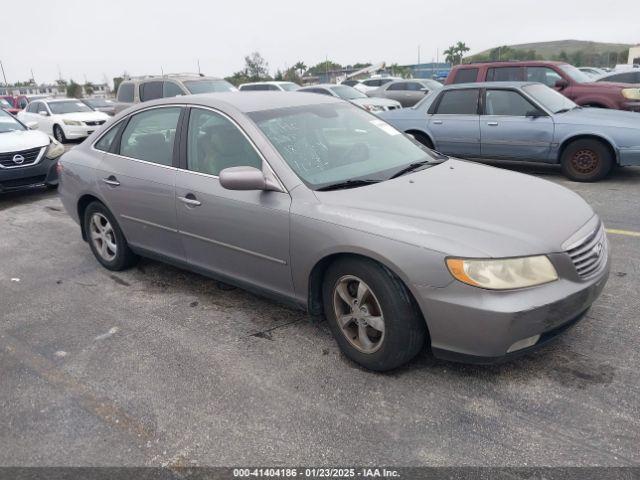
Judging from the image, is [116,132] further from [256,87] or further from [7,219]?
[256,87]

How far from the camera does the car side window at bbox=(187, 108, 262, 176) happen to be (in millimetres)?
3477

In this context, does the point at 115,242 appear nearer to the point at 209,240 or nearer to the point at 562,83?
the point at 209,240

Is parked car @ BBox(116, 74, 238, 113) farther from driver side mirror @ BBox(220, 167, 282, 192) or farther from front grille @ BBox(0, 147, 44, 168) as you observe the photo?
driver side mirror @ BBox(220, 167, 282, 192)

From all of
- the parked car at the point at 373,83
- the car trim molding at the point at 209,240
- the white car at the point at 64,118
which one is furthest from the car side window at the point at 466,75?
the parked car at the point at 373,83

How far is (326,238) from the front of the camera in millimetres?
2969

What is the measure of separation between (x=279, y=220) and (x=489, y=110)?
20.0 feet

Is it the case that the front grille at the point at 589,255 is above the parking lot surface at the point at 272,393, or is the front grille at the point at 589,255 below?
above

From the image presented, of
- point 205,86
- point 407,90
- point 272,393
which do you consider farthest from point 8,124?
point 407,90

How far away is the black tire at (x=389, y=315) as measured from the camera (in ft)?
9.02

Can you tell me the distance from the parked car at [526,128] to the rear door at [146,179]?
18.3 feet

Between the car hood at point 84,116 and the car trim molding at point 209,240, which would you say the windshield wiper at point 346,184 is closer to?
the car trim molding at point 209,240

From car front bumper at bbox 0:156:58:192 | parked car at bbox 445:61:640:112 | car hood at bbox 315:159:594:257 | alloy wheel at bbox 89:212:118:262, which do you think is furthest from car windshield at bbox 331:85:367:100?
car hood at bbox 315:159:594:257

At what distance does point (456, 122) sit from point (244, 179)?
20.2 feet

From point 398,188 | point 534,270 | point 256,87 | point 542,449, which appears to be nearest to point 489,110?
point 398,188
